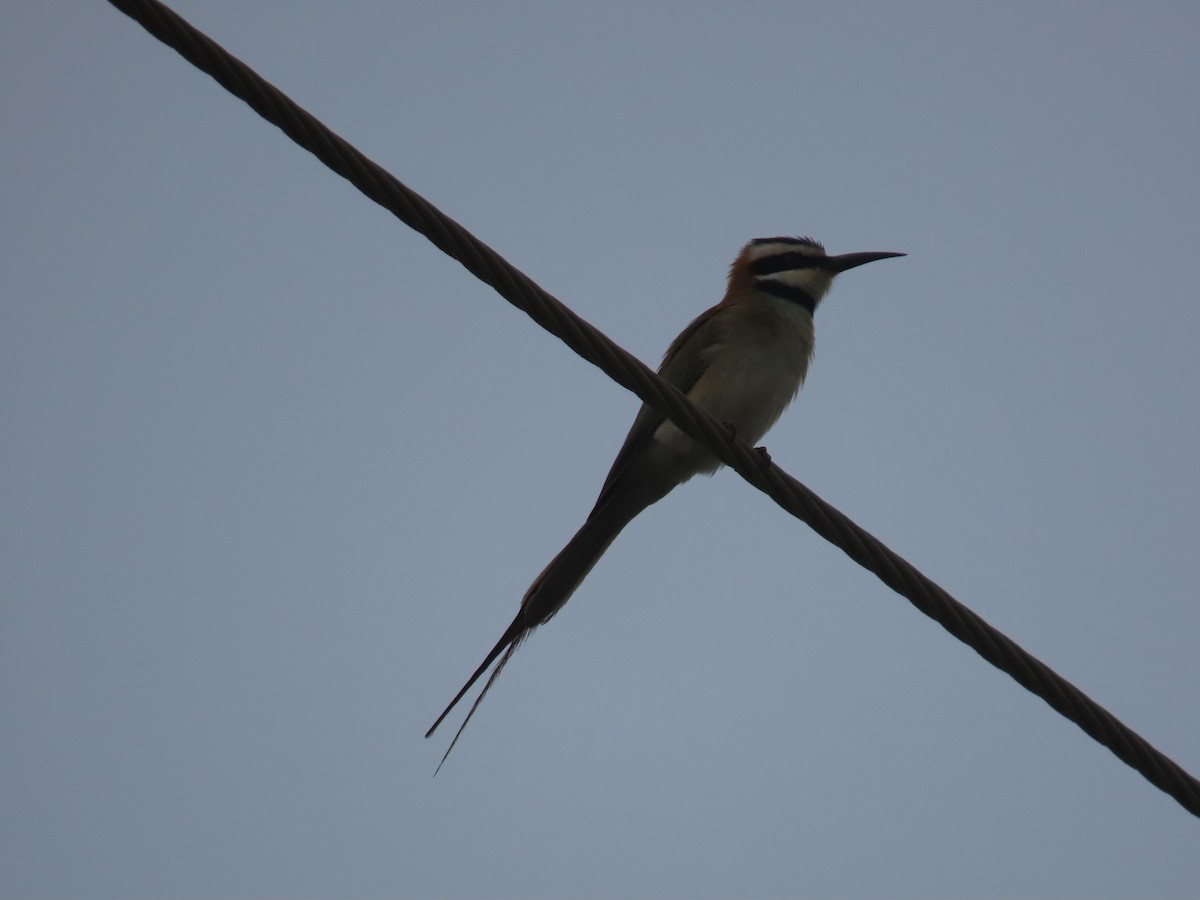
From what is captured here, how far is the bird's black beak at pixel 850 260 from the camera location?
16.0 ft

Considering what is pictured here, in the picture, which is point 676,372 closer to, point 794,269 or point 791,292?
point 791,292

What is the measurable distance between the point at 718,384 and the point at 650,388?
187cm

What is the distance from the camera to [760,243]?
5.44 m

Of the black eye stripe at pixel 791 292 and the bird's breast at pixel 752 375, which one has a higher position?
the black eye stripe at pixel 791 292

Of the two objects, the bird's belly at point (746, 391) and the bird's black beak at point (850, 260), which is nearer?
the bird's belly at point (746, 391)

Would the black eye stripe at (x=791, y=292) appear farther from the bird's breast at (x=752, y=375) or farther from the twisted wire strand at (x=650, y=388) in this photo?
the twisted wire strand at (x=650, y=388)

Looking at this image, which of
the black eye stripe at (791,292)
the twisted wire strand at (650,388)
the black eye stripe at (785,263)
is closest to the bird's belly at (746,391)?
the black eye stripe at (791,292)

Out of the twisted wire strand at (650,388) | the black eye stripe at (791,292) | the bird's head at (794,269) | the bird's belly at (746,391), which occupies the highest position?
the bird's head at (794,269)

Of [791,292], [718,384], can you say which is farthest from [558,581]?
[791,292]

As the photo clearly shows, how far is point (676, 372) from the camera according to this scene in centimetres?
468

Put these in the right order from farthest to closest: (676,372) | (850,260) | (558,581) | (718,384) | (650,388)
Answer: (850,260), (676,372), (718,384), (558,581), (650,388)

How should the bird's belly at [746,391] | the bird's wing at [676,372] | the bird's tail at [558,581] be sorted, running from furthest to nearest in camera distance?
the bird's belly at [746,391] → the bird's wing at [676,372] → the bird's tail at [558,581]

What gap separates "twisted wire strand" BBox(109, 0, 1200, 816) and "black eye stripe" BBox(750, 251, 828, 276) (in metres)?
2.44

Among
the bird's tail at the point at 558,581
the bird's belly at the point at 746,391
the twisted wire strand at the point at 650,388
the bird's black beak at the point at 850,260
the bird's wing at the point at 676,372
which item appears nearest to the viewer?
the twisted wire strand at the point at 650,388
